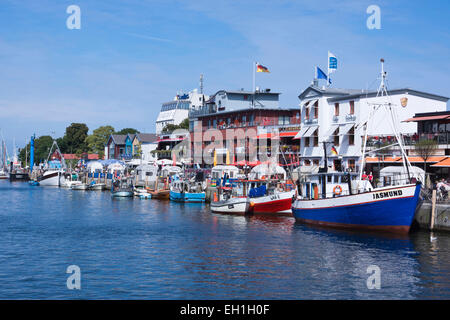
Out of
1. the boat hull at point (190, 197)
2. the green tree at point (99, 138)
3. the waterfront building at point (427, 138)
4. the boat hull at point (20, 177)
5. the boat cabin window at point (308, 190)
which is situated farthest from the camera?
the green tree at point (99, 138)

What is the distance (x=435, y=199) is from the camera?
128 feet

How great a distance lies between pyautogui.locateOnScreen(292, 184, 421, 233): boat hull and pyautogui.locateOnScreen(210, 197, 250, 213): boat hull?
13.0m

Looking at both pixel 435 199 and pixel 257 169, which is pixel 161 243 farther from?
pixel 257 169

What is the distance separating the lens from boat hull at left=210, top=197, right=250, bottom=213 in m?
57.0

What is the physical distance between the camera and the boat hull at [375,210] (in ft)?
127

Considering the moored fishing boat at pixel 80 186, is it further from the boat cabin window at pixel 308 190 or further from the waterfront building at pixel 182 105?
the boat cabin window at pixel 308 190

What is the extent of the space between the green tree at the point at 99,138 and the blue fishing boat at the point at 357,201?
5201 inches

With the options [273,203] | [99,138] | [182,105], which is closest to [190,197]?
[273,203]

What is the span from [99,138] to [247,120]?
91.4 metres

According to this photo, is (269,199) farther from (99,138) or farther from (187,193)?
(99,138)

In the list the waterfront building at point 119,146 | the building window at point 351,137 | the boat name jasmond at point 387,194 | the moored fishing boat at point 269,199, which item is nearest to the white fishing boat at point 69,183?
the waterfront building at point 119,146
